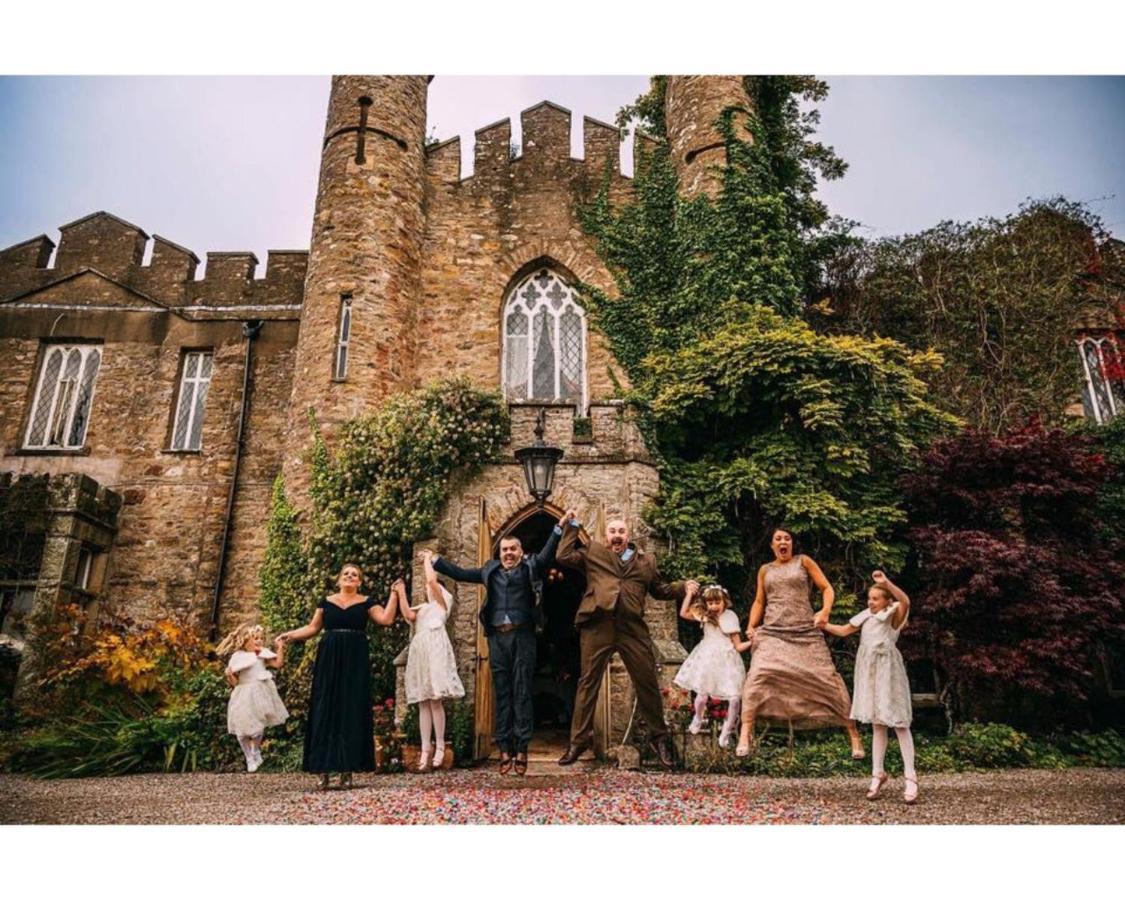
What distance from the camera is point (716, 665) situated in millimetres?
7242

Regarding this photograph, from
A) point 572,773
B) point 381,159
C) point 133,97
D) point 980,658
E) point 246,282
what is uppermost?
point 381,159

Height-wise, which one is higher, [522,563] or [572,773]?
[522,563]

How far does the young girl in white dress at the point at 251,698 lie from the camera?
7.89 meters

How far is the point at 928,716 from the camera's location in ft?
31.4

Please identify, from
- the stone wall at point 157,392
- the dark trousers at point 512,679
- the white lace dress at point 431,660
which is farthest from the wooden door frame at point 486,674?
the stone wall at point 157,392

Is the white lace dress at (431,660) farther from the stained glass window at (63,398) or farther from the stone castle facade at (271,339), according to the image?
the stained glass window at (63,398)

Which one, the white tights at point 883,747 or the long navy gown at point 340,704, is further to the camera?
the long navy gown at point 340,704

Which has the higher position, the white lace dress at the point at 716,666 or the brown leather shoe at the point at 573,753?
the white lace dress at the point at 716,666

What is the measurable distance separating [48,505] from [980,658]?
13.4m

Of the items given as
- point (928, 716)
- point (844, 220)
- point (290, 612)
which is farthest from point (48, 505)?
point (844, 220)

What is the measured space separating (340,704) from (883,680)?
4.14 meters

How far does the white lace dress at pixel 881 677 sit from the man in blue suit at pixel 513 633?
8.38 feet

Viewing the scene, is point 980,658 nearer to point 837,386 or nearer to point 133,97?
point 837,386

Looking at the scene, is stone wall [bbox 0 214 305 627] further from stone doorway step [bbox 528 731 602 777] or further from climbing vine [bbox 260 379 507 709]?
stone doorway step [bbox 528 731 602 777]
